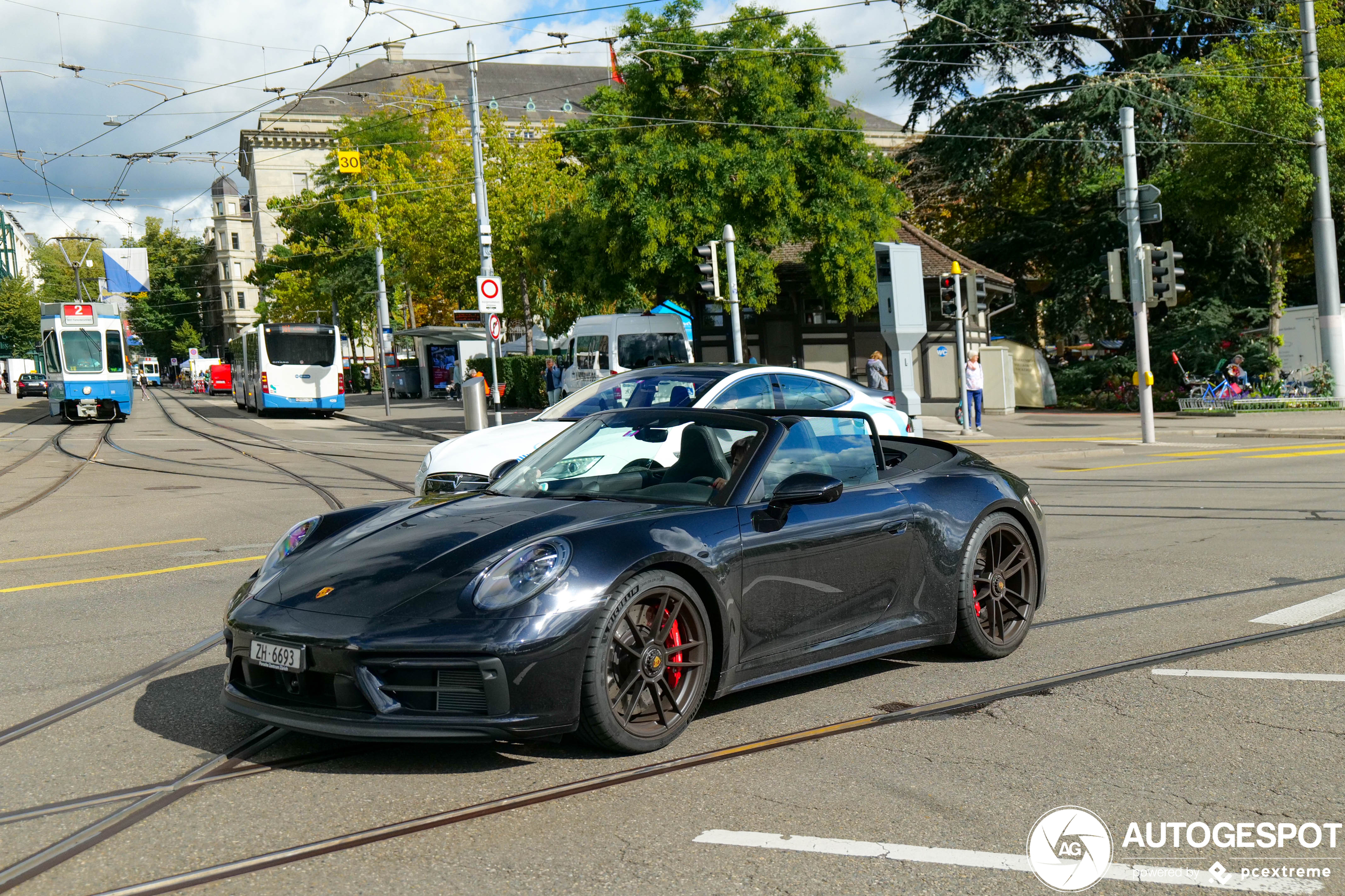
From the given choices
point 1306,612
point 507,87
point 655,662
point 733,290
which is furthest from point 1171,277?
point 507,87

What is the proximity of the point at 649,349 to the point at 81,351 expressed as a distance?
18.4 metres

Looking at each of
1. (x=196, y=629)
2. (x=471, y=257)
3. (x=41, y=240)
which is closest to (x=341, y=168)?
(x=471, y=257)

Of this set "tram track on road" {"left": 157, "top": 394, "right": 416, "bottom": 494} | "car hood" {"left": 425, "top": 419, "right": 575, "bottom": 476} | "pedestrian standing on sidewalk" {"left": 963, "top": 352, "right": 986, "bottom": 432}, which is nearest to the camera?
"car hood" {"left": 425, "top": 419, "right": 575, "bottom": 476}

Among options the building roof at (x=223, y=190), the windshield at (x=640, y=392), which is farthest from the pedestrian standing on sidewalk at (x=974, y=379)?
the building roof at (x=223, y=190)

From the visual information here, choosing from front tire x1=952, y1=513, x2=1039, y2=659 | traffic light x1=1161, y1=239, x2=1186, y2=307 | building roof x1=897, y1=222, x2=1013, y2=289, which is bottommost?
front tire x1=952, y1=513, x2=1039, y2=659

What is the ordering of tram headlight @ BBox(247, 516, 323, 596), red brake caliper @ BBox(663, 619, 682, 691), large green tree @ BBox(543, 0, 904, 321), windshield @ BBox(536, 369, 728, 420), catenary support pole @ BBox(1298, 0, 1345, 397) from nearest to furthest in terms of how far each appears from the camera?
red brake caliper @ BBox(663, 619, 682, 691) < tram headlight @ BBox(247, 516, 323, 596) < windshield @ BBox(536, 369, 728, 420) < catenary support pole @ BBox(1298, 0, 1345, 397) < large green tree @ BBox(543, 0, 904, 321)

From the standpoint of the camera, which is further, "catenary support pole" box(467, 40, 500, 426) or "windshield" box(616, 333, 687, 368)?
"windshield" box(616, 333, 687, 368)

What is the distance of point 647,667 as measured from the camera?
15.0 ft

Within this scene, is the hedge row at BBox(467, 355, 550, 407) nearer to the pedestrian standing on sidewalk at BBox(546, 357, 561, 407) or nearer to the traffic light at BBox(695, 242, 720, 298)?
the pedestrian standing on sidewalk at BBox(546, 357, 561, 407)

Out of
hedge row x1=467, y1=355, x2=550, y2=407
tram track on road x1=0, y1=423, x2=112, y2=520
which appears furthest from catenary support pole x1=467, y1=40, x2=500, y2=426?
tram track on road x1=0, y1=423, x2=112, y2=520

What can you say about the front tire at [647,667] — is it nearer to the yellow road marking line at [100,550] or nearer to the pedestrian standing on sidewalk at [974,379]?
the yellow road marking line at [100,550]

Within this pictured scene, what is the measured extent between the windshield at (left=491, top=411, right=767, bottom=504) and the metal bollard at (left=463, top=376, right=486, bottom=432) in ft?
59.7

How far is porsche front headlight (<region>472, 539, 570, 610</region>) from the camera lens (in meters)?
4.29

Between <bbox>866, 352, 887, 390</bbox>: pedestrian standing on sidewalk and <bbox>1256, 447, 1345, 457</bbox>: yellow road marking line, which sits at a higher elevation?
<bbox>866, 352, 887, 390</bbox>: pedestrian standing on sidewalk
